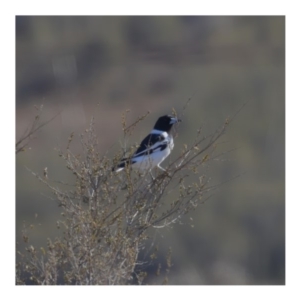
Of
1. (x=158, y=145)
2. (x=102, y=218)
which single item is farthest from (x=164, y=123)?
(x=102, y=218)

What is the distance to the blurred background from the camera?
16453 millimetres

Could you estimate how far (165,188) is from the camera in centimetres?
584

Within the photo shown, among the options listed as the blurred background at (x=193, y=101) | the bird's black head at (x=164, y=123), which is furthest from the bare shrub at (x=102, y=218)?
the blurred background at (x=193, y=101)

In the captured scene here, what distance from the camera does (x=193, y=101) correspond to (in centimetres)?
2045

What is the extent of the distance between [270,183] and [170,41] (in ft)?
13.5

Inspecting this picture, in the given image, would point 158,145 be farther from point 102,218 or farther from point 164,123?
point 102,218

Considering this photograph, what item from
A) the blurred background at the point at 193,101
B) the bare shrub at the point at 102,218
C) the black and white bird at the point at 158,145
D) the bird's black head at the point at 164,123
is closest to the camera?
the bare shrub at the point at 102,218

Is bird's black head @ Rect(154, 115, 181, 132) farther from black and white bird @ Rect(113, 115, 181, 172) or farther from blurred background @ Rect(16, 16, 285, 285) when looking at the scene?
blurred background @ Rect(16, 16, 285, 285)

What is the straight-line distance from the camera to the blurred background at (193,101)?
648 inches

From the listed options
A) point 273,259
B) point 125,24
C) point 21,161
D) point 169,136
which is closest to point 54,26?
point 125,24

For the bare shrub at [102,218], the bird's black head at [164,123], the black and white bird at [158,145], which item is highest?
the bird's black head at [164,123]

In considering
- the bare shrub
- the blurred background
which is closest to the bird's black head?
the bare shrub

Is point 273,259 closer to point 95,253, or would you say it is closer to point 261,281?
point 261,281

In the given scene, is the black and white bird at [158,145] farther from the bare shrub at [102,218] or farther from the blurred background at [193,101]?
the blurred background at [193,101]
